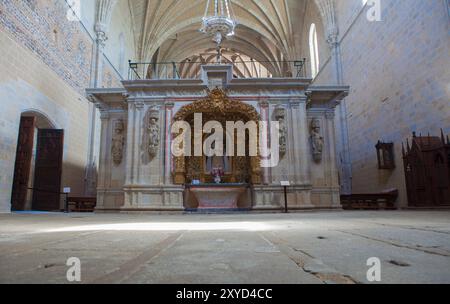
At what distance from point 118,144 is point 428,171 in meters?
10.2

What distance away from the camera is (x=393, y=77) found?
12250 millimetres

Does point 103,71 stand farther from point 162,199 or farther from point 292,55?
point 292,55

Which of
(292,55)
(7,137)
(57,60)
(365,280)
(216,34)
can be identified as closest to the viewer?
(365,280)

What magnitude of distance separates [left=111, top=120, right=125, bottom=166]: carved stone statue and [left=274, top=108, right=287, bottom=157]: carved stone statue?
5.39 m

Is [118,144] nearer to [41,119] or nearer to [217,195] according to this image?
[217,195]

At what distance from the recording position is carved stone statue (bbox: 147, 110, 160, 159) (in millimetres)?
10531

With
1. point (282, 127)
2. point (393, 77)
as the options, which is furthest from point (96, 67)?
point (393, 77)

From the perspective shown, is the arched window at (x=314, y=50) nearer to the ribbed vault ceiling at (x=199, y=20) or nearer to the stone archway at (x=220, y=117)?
the ribbed vault ceiling at (x=199, y=20)

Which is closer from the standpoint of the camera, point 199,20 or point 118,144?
point 118,144
